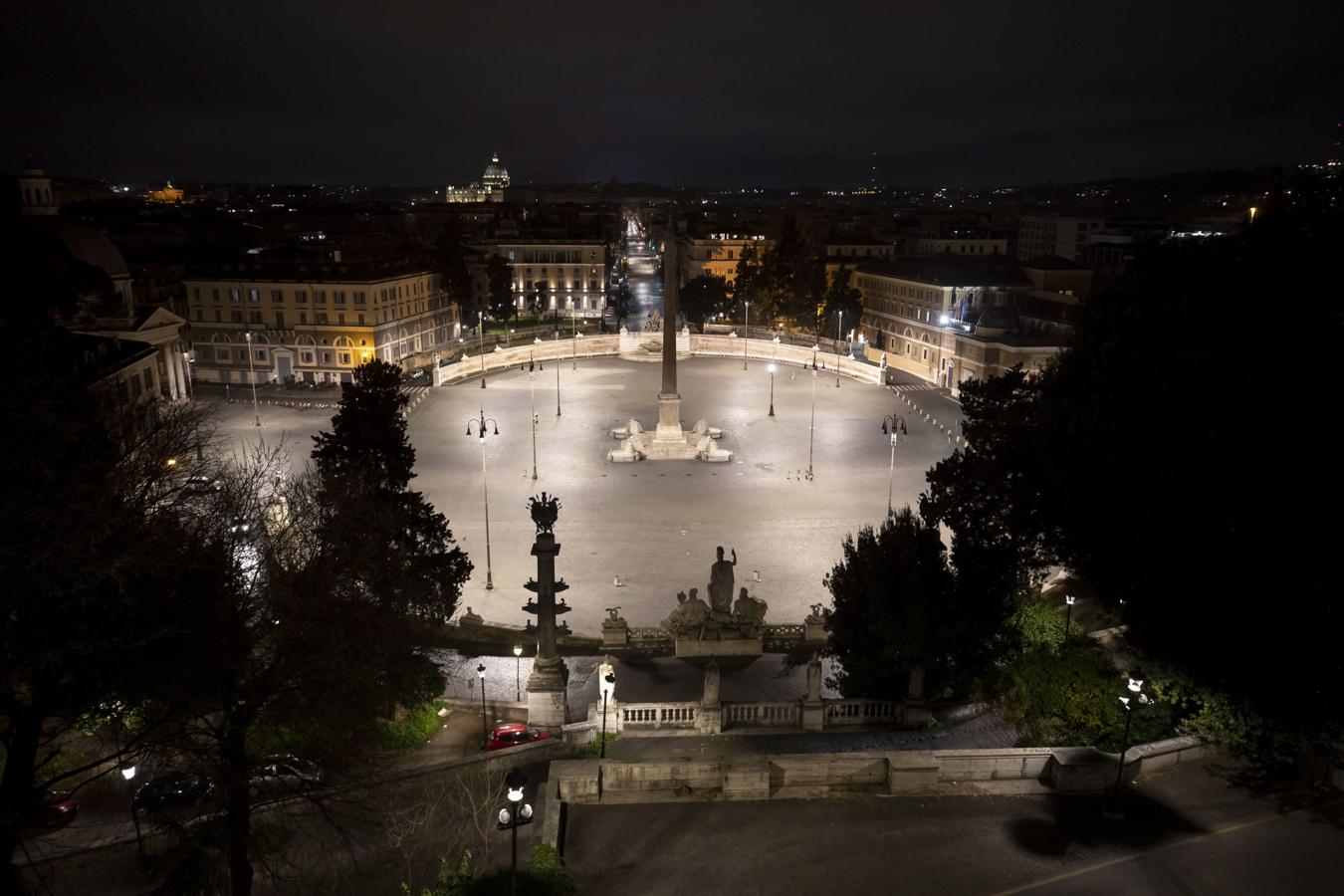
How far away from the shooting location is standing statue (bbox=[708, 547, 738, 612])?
80.0 ft

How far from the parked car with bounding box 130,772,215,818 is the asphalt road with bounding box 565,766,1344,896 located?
564 centimetres

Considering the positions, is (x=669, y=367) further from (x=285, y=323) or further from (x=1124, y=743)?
(x=1124, y=743)

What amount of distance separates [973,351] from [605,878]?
54.6m

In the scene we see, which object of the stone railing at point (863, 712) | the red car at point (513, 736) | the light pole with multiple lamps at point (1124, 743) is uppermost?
the light pole with multiple lamps at point (1124, 743)

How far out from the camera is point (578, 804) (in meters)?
15.6

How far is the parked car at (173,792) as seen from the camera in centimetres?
1375

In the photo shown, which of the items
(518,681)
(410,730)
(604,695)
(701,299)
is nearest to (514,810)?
(604,695)

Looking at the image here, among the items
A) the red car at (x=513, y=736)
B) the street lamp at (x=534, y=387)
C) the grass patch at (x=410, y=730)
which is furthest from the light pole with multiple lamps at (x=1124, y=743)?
the street lamp at (x=534, y=387)

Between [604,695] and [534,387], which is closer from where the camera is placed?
[604,695]

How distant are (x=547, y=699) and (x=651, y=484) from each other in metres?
22.7

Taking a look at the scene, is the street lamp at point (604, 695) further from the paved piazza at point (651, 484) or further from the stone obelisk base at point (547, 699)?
the paved piazza at point (651, 484)

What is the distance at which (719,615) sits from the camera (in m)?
24.3

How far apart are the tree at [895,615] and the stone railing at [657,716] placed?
154 inches

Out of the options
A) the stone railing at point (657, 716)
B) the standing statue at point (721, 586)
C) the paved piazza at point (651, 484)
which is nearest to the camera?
the stone railing at point (657, 716)
